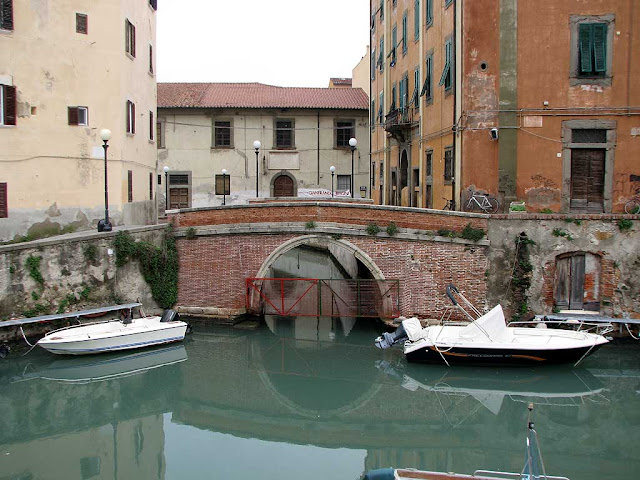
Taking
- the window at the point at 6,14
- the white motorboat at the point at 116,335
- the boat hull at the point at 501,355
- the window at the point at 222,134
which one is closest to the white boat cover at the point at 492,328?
the boat hull at the point at 501,355

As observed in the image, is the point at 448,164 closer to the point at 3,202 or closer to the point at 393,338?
the point at 393,338

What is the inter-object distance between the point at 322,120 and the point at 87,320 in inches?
803

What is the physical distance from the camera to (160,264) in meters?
20.4

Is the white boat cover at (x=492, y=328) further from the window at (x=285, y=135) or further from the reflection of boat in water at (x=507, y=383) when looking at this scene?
the window at (x=285, y=135)

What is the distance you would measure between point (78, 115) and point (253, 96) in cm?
1628

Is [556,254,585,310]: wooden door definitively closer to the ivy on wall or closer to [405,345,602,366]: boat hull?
[405,345,602,366]: boat hull

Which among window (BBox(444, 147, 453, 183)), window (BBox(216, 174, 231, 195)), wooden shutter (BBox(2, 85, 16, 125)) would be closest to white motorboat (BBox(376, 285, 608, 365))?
window (BBox(444, 147, 453, 183))

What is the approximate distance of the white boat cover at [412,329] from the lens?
1680 centimetres

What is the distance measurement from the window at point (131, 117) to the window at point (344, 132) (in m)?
14.7

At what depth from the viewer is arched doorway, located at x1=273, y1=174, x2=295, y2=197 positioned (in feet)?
118

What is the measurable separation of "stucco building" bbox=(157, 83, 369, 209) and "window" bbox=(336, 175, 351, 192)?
Answer: 0.18ft

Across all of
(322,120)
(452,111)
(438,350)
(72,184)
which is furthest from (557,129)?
(322,120)

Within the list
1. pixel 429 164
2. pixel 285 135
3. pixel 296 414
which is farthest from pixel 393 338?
pixel 285 135

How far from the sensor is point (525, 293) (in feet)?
61.3
